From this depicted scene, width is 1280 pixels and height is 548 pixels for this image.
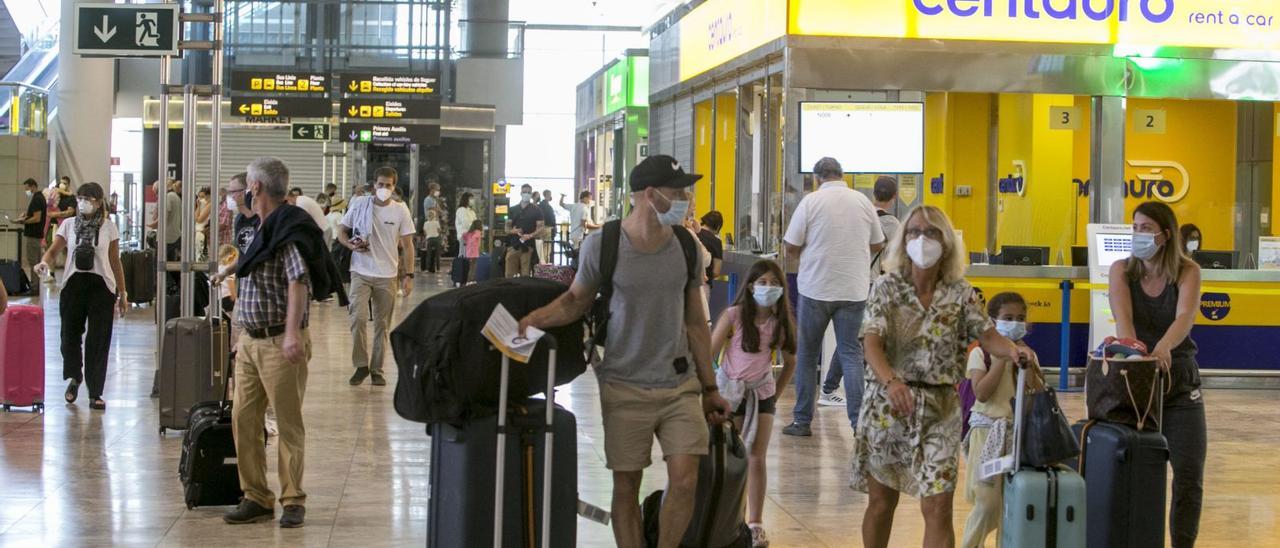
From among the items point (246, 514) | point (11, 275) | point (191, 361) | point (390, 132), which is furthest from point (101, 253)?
point (390, 132)

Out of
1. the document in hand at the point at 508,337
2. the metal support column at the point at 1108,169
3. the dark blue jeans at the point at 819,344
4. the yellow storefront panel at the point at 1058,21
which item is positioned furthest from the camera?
the metal support column at the point at 1108,169

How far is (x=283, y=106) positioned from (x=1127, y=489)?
83.0 ft

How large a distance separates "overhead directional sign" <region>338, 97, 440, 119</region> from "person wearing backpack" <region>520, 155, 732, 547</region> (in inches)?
981

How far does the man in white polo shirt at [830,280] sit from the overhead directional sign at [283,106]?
20.2m

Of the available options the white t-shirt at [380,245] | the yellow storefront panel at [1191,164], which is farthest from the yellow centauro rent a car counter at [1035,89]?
the white t-shirt at [380,245]

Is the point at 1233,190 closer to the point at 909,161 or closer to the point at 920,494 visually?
the point at 909,161

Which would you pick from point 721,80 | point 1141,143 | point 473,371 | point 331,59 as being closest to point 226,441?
point 473,371

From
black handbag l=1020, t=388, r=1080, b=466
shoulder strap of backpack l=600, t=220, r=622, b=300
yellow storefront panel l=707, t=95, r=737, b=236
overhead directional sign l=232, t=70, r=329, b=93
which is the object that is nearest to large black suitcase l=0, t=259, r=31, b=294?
overhead directional sign l=232, t=70, r=329, b=93

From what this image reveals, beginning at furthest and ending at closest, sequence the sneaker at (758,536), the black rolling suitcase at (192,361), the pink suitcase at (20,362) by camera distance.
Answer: the pink suitcase at (20,362) → the black rolling suitcase at (192,361) → the sneaker at (758,536)

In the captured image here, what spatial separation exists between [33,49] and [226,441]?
1283 inches

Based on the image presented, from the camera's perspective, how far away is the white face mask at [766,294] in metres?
6.73

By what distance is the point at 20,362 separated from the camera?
1052 cm

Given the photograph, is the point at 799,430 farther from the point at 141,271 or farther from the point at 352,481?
the point at 141,271

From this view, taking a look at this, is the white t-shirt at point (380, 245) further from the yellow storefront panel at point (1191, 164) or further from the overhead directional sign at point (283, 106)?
the overhead directional sign at point (283, 106)
